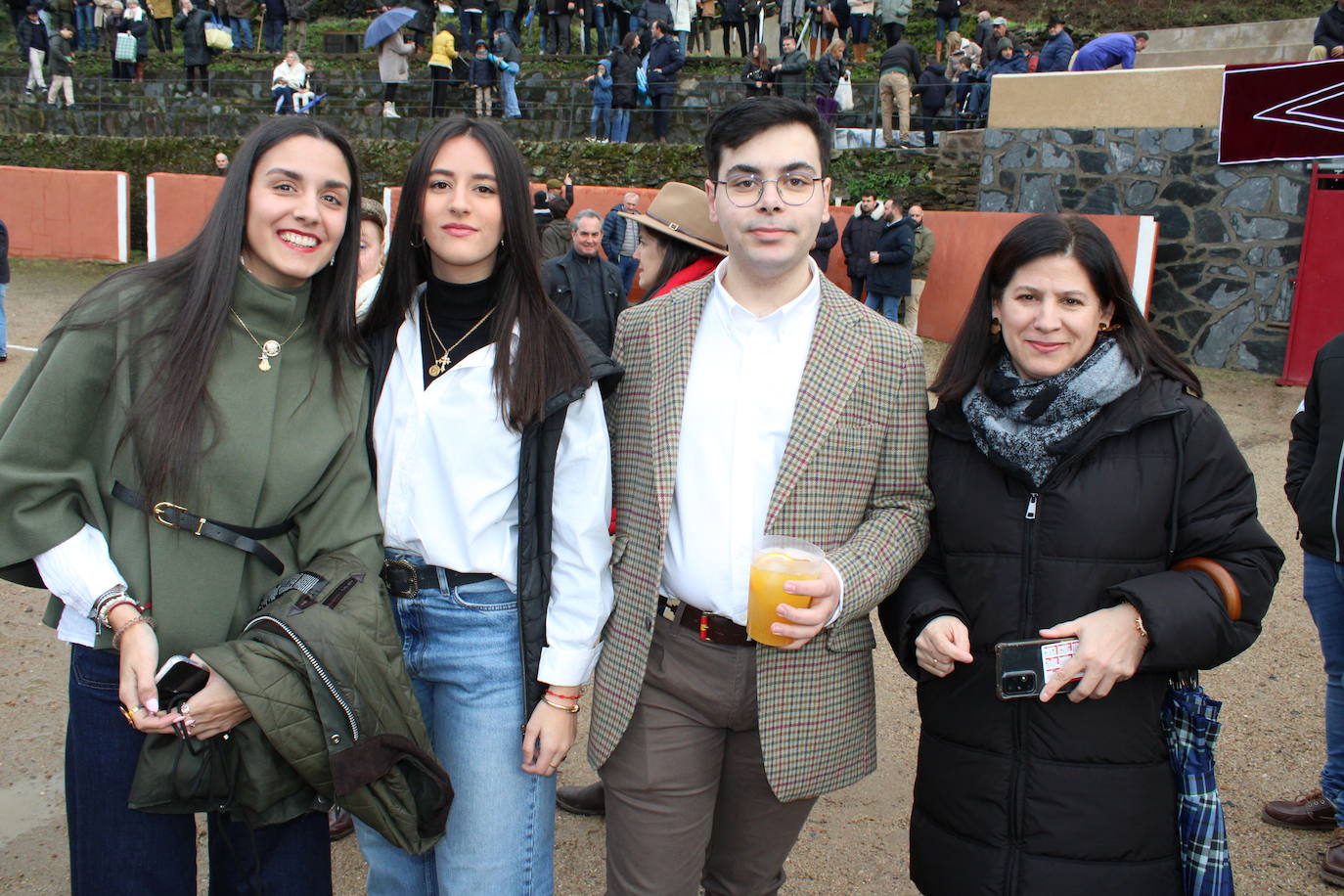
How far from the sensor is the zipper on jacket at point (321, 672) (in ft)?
6.30

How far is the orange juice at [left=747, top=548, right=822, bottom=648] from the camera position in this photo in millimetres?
2000

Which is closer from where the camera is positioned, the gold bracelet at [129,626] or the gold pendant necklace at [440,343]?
the gold bracelet at [129,626]

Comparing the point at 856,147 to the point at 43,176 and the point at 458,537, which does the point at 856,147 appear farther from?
the point at 458,537

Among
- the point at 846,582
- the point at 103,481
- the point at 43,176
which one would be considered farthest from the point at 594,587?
the point at 43,176

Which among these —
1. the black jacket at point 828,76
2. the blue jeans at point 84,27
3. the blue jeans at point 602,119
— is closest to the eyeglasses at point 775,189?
the black jacket at point 828,76

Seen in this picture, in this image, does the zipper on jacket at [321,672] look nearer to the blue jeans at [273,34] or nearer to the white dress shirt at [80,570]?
the white dress shirt at [80,570]

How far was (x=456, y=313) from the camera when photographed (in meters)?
2.30

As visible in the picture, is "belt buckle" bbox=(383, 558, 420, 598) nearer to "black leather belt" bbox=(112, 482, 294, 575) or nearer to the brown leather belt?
"black leather belt" bbox=(112, 482, 294, 575)

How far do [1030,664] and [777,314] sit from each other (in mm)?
889

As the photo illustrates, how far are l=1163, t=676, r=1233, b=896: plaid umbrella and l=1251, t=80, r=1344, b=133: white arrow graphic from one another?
30.7ft

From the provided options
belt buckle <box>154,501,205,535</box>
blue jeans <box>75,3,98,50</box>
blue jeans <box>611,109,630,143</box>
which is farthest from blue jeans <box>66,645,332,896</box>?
blue jeans <box>75,3,98,50</box>

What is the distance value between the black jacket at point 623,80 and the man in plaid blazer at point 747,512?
15.3 m

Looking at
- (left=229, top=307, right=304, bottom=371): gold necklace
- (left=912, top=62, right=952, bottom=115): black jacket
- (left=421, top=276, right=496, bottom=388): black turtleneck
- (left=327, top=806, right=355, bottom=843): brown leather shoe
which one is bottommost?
(left=327, top=806, right=355, bottom=843): brown leather shoe

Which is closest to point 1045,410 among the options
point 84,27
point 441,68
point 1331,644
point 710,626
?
point 710,626
